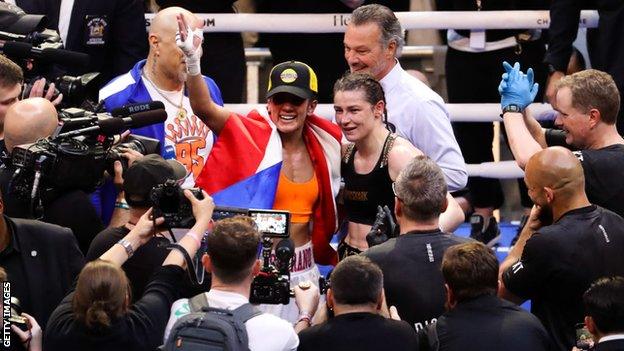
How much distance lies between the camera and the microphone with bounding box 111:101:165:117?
256 inches

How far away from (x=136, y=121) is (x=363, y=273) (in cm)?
171

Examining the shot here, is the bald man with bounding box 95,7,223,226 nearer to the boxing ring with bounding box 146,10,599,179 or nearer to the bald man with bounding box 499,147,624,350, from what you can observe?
the boxing ring with bounding box 146,10,599,179

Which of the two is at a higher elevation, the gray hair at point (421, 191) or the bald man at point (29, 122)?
the bald man at point (29, 122)

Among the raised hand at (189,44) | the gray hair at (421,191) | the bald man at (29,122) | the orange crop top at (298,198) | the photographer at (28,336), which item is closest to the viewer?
the photographer at (28,336)

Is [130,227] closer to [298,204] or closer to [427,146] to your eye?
[298,204]

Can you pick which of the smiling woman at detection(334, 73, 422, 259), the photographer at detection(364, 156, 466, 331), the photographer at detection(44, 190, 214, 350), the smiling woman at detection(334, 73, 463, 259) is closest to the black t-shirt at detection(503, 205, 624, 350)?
the photographer at detection(364, 156, 466, 331)

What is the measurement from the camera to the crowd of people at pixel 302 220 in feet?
17.1

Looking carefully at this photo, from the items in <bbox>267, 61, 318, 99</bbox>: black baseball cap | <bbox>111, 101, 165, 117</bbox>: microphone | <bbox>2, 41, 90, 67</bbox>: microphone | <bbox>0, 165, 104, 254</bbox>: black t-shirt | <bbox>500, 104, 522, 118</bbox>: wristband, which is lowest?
<bbox>0, 165, 104, 254</bbox>: black t-shirt

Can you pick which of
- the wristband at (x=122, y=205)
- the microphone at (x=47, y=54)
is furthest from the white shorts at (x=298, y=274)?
the microphone at (x=47, y=54)

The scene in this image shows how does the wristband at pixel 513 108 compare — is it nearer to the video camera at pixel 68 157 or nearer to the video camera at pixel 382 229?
the video camera at pixel 382 229

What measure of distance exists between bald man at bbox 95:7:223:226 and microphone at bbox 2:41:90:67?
48 cm

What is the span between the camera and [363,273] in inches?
207

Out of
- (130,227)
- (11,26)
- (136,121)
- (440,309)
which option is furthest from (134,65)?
(440,309)

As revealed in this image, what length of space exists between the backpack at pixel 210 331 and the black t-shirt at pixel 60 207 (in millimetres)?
1253
